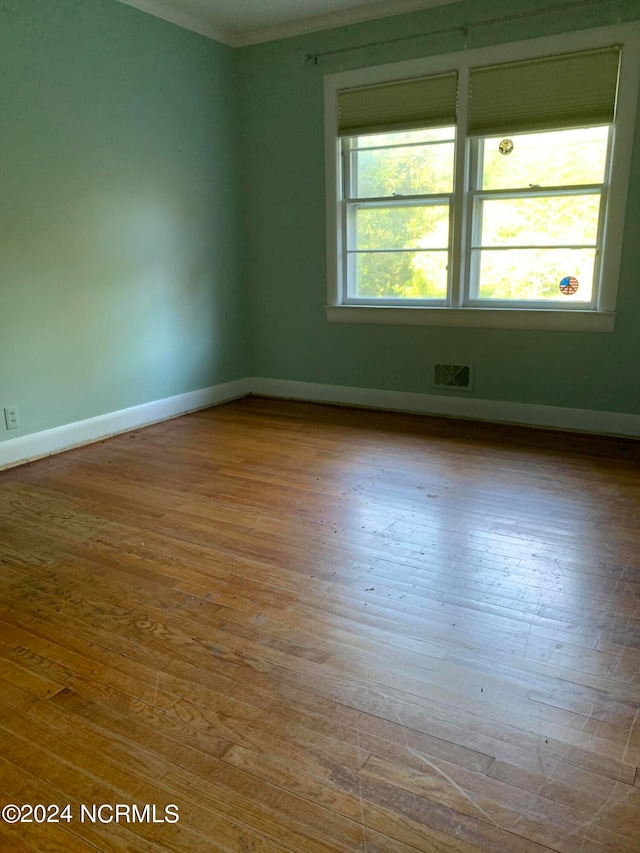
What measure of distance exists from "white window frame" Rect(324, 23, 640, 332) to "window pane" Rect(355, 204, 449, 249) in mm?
121

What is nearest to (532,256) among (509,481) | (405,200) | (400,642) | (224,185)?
(405,200)

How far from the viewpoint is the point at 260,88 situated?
484cm

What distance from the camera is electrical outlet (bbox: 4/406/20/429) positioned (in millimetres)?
3564

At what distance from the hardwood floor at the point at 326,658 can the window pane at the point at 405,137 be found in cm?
238

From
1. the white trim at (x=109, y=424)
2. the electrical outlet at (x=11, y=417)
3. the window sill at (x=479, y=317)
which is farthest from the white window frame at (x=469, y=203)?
the electrical outlet at (x=11, y=417)

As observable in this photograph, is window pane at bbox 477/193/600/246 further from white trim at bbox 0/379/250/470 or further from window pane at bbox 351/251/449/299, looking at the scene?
white trim at bbox 0/379/250/470

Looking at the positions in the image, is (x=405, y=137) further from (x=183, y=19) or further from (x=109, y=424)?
(x=109, y=424)

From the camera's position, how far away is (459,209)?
13.9 feet

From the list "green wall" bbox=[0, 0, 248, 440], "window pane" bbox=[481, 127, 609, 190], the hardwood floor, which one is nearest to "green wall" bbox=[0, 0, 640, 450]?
"green wall" bbox=[0, 0, 248, 440]

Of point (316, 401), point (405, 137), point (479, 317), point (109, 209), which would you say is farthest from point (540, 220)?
point (109, 209)

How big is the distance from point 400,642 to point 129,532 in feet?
4.52

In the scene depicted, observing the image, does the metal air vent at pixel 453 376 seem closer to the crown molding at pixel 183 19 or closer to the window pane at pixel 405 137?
the window pane at pixel 405 137

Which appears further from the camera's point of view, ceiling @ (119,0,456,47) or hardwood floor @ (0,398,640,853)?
ceiling @ (119,0,456,47)

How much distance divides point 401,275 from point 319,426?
4.29 ft
